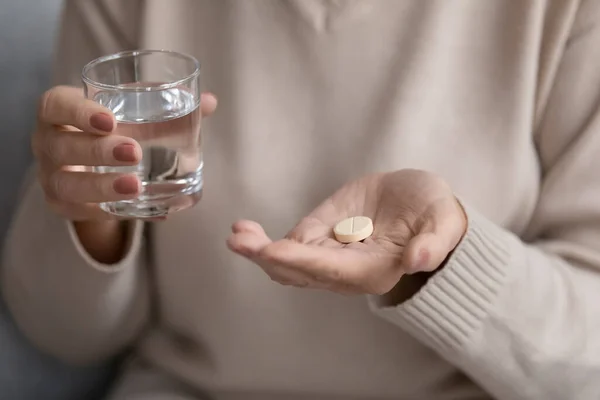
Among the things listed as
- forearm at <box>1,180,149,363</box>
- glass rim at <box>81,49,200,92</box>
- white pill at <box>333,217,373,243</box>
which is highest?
glass rim at <box>81,49,200,92</box>

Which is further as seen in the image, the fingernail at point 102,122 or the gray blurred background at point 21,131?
the gray blurred background at point 21,131

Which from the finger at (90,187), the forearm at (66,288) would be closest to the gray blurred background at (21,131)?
the forearm at (66,288)

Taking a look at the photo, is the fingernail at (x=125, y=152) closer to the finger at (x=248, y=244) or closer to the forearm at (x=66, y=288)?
the finger at (x=248, y=244)

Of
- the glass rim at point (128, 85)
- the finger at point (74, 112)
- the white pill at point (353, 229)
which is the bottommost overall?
the white pill at point (353, 229)

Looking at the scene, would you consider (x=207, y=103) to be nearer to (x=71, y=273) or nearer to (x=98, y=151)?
(x=98, y=151)

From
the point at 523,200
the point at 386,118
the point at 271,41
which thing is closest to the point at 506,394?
the point at 523,200

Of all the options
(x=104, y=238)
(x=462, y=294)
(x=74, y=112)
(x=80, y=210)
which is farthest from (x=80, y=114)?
(x=462, y=294)

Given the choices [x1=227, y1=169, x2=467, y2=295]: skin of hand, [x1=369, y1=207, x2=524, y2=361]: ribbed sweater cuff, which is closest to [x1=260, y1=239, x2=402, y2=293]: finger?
[x1=227, y1=169, x2=467, y2=295]: skin of hand

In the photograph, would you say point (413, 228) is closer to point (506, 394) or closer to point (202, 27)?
point (506, 394)

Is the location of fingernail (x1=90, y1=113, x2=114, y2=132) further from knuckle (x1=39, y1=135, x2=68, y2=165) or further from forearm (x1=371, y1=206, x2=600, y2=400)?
forearm (x1=371, y1=206, x2=600, y2=400)
